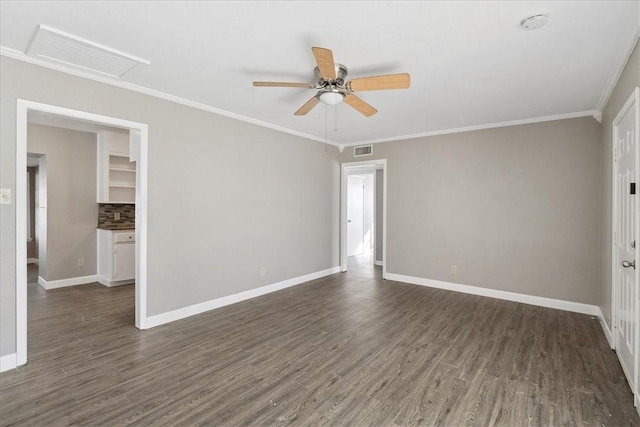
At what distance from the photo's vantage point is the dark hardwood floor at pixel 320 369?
2004 mm

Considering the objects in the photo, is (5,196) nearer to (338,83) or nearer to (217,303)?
(217,303)

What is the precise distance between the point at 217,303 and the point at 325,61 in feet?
10.5

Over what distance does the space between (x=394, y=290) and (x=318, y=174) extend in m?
2.38

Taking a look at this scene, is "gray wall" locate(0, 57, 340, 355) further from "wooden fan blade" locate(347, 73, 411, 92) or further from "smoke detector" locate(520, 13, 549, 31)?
"smoke detector" locate(520, 13, 549, 31)

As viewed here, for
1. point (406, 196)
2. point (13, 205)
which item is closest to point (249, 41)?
point (13, 205)

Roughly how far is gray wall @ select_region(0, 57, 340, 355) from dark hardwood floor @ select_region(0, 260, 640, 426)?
1.77 ft

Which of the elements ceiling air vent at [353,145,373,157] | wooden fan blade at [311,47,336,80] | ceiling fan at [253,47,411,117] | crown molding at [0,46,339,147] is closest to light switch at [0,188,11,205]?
crown molding at [0,46,339,147]

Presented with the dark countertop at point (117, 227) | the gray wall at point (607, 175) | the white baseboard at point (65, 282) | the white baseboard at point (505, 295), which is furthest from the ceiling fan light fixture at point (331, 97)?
the white baseboard at point (65, 282)

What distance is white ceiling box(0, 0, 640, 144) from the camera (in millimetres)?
1929

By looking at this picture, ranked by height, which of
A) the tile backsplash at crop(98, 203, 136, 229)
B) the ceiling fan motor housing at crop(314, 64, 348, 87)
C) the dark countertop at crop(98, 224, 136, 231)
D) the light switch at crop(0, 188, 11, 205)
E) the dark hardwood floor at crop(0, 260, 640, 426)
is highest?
the ceiling fan motor housing at crop(314, 64, 348, 87)

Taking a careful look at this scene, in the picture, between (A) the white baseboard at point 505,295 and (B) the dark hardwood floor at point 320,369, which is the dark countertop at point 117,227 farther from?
(A) the white baseboard at point 505,295

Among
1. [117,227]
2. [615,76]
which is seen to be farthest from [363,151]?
[117,227]

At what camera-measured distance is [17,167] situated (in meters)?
2.52

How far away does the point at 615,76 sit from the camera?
2.77 metres
